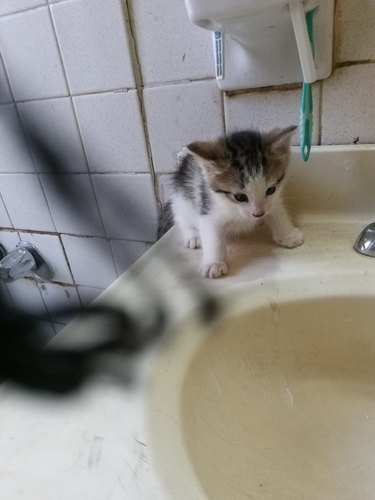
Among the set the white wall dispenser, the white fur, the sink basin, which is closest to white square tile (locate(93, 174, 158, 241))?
the white fur

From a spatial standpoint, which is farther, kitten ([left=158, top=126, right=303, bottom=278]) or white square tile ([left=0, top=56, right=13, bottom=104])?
white square tile ([left=0, top=56, right=13, bottom=104])

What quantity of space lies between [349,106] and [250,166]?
0.16 meters

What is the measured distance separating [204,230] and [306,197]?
168mm

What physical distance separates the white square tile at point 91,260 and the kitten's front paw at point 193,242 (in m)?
0.30

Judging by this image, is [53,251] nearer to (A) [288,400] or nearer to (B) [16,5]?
(B) [16,5]

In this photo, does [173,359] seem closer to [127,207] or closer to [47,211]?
[127,207]

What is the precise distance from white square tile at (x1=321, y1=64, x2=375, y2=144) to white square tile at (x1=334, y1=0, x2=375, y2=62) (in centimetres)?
2

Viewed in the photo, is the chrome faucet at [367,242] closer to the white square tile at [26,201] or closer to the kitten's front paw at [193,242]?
the kitten's front paw at [193,242]

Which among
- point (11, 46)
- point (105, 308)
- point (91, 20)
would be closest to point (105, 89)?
point (91, 20)

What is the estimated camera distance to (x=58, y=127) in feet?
2.31

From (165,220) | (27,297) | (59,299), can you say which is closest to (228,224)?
(165,220)

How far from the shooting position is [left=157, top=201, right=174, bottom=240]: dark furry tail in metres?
0.65

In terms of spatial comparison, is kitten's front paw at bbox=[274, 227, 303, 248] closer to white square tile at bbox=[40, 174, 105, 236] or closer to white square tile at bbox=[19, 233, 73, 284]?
white square tile at bbox=[40, 174, 105, 236]

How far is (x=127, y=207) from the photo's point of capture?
730mm
